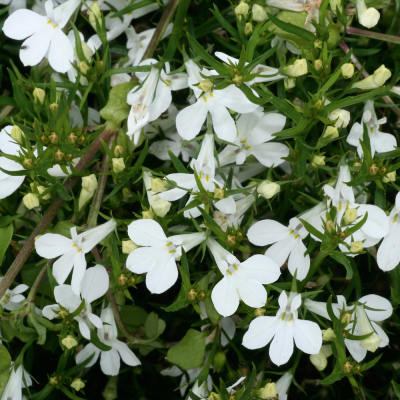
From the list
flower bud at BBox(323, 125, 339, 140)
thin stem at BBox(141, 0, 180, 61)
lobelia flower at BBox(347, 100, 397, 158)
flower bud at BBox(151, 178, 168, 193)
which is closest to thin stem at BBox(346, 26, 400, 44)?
lobelia flower at BBox(347, 100, 397, 158)

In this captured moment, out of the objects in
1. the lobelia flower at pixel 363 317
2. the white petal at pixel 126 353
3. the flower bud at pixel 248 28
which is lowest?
the white petal at pixel 126 353

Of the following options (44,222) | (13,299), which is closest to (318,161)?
(44,222)

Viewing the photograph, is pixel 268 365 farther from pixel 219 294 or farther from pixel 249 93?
pixel 249 93

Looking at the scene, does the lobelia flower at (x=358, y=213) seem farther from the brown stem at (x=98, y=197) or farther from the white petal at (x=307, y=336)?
the brown stem at (x=98, y=197)

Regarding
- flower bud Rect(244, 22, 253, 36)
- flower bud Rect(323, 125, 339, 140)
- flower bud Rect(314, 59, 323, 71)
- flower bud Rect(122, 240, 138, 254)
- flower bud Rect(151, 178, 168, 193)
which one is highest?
flower bud Rect(244, 22, 253, 36)

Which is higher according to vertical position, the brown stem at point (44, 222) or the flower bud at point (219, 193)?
the flower bud at point (219, 193)

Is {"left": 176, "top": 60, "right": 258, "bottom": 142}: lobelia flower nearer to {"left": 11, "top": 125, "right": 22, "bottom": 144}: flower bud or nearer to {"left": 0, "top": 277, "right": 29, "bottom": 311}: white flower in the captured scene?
{"left": 11, "top": 125, "right": 22, "bottom": 144}: flower bud

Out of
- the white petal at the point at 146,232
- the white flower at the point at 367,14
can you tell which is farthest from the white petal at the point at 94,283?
the white flower at the point at 367,14
